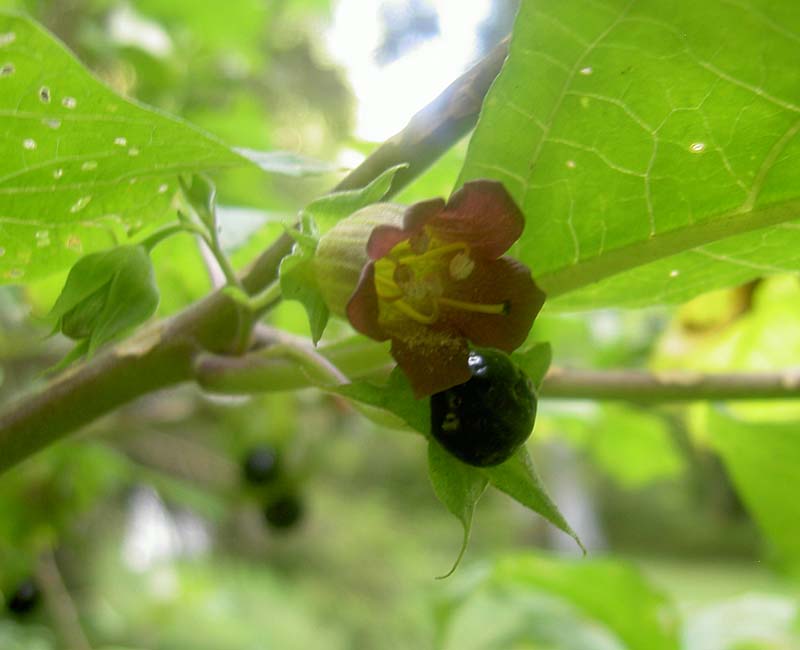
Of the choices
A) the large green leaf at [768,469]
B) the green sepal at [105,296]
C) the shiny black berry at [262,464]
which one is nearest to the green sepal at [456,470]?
the green sepal at [105,296]

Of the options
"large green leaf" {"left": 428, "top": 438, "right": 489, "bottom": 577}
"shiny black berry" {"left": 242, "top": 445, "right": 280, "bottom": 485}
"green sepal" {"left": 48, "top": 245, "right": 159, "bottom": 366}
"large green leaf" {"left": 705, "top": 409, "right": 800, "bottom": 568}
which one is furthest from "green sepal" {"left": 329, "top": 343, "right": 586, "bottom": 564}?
"shiny black berry" {"left": 242, "top": 445, "right": 280, "bottom": 485}

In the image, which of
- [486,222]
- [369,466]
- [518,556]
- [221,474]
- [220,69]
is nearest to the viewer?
[486,222]

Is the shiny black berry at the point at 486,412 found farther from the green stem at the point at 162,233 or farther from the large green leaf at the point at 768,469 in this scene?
the large green leaf at the point at 768,469

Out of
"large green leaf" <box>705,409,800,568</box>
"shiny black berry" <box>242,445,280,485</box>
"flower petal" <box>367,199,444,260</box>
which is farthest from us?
"shiny black berry" <box>242,445,280,485</box>

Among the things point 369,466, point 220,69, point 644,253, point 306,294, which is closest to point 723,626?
point 644,253

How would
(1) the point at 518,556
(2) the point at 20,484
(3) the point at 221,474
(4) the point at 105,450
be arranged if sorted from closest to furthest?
(1) the point at 518,556, (2) the point at 20,484, (4) the point at 105,450, (3) the point at 221,474

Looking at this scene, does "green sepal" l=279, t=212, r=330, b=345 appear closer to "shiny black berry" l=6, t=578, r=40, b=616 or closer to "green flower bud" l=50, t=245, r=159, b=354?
"green flower bud" l=50, t=245, r=159, b=354

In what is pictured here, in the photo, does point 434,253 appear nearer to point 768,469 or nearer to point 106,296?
point 106,296

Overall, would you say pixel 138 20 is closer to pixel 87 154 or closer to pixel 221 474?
pixel 221 474
